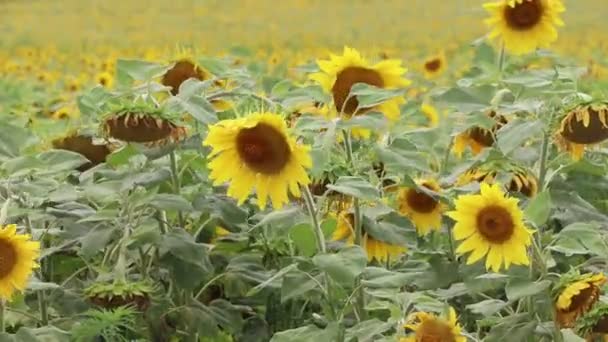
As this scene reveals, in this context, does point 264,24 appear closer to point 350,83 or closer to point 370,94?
point 350,83

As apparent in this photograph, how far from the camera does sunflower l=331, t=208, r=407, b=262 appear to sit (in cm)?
190

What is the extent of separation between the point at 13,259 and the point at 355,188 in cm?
44

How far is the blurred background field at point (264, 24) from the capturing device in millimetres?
11125

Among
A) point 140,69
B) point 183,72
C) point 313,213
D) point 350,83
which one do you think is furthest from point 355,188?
point 183,72

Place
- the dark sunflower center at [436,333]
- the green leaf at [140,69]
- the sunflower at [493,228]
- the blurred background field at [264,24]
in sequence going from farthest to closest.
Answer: the blurred background field at [264,24] → the green leaf at [140,69] → the sunflower at [493,228] → the dark sunflower center at [436,333]

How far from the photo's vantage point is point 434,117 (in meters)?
3.06

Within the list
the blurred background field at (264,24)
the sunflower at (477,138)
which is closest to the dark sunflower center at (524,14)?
the sunflower at (477,138)

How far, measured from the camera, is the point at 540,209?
5.53 ft

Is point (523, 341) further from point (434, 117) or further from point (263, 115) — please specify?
point (434, 117)

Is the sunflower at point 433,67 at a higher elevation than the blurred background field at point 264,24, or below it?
higher

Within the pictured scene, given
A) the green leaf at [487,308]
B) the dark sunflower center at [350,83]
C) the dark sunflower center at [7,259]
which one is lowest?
the green leaf at [487,308]

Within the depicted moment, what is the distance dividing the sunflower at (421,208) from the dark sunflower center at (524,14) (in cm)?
42

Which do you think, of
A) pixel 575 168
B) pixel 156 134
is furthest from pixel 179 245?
pixel 575 168

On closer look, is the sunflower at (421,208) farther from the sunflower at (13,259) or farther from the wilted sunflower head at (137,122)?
the sunflower at (13,259)
